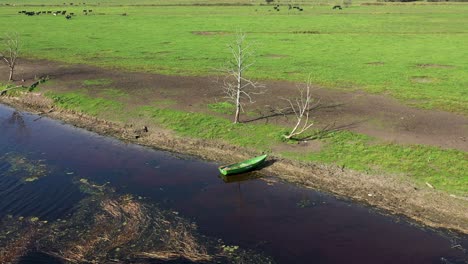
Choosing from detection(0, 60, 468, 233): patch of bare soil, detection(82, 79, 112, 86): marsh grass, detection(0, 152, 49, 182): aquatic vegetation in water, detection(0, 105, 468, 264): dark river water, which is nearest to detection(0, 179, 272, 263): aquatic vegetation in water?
detection(0, 105, 468, 264): dark river water

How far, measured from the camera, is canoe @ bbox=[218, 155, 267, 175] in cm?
3002

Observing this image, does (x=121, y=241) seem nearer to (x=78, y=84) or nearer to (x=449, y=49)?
(x=78, y=84)

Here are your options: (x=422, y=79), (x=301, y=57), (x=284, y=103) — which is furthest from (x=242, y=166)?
(x=301, y=57)

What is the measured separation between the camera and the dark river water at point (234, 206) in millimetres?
22328

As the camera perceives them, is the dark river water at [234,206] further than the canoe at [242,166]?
No

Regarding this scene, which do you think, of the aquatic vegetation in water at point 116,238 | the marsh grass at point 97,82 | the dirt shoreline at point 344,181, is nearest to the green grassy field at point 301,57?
the marsh grass at point 97,82

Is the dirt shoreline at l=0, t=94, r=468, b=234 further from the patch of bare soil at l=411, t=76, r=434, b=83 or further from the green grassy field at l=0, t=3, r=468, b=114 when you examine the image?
the patch of bare soil at l=411, t=76, r=434, b=83

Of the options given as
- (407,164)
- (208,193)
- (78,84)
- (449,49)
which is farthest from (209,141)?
(449,49)

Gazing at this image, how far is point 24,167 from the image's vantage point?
32.2 m

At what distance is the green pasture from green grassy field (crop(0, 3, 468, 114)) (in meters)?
11.9

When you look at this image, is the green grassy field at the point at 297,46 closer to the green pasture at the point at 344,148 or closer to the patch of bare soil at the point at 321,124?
the patch of bare soil at the point at 321,124

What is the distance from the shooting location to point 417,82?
5069 centimetres

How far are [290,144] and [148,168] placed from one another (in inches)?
463

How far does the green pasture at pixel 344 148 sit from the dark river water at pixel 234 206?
4.35 m
